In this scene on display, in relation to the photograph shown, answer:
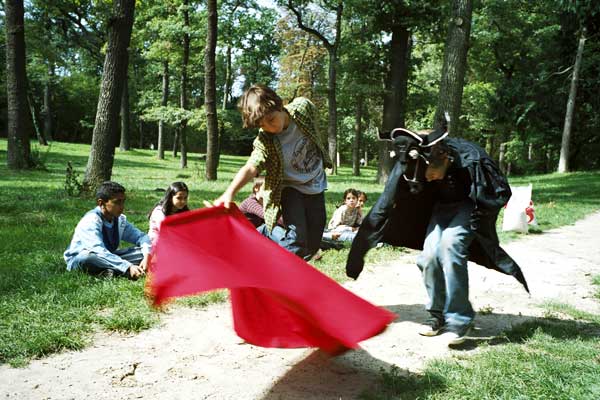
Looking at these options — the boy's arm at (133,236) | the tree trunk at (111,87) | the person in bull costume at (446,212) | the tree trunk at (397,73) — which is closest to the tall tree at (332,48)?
the tree trunk at (397,73)

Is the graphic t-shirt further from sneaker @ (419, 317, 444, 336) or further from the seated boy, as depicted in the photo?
the seated boy

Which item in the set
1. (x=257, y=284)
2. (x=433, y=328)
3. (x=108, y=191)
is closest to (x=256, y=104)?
(x=257, y=284)

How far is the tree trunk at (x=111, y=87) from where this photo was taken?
37.0 ft

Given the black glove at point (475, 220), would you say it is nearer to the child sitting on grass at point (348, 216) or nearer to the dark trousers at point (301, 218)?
the dark trousers at point (301, 218)

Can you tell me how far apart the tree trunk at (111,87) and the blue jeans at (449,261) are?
8.91 meters

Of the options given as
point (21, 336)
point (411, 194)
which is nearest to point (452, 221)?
point (411, 194)

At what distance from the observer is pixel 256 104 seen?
387 cm

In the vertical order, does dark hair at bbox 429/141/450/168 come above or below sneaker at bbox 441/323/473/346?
above

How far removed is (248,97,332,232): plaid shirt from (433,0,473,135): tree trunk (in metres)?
8.55

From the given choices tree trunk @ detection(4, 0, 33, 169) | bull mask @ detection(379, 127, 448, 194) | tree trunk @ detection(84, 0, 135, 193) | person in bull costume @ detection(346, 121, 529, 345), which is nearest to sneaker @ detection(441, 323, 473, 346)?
person in bull costume @ detection(346, 121, 529, 345)

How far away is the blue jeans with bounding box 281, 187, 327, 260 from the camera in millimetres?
4406

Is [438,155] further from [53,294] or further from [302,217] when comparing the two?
[53,294]

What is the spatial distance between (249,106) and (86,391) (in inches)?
87.4

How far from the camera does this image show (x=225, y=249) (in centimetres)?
355
